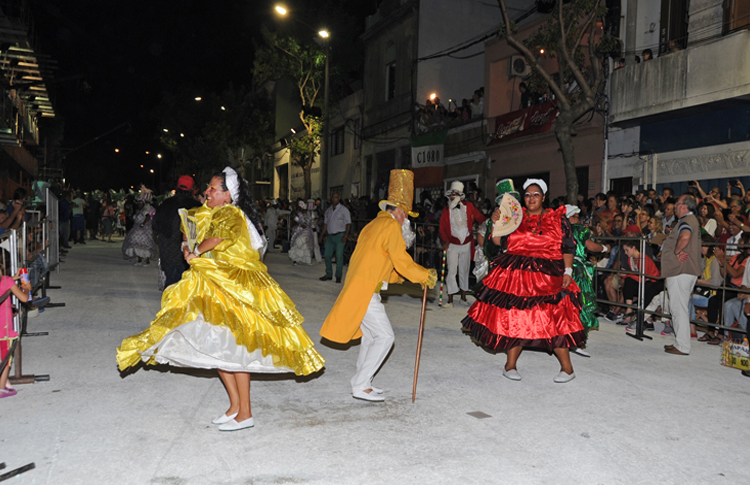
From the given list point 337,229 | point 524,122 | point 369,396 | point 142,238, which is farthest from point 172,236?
point 524,122

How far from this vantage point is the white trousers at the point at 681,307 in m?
7.84

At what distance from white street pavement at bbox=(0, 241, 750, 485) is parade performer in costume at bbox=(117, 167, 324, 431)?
466mm

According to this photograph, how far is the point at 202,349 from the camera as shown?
451cm

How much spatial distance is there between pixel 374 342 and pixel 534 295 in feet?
5.80

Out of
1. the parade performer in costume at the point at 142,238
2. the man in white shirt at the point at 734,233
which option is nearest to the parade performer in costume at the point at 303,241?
the parade performer in costume at the point at 142,238

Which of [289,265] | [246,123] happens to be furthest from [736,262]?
[246,123]

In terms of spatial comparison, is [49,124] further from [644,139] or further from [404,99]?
[644,139]

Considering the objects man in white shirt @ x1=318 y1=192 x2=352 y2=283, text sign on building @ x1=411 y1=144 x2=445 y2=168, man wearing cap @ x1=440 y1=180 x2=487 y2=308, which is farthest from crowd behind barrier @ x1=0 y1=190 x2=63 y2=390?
text sign on building @ x1=411 y1=144 x2=445 y2=168

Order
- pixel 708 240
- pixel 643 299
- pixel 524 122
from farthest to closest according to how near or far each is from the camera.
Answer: pixel 524 122
pixel 643 299
pixel 708 240

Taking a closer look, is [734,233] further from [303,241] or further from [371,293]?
[303,241]

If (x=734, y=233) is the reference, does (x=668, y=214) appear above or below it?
above

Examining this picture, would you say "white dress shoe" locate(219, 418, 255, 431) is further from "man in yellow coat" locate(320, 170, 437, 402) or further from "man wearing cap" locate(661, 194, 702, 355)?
"man wearing cap" locate(661, 194, 702, 355)

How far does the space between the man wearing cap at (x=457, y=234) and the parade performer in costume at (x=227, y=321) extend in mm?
6918

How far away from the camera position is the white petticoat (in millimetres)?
4516
